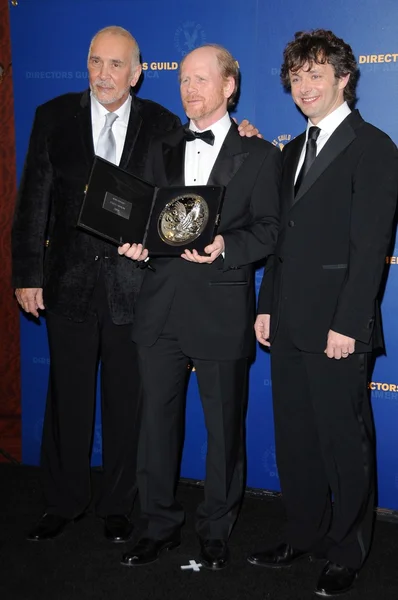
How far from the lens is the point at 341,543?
9.66 feet

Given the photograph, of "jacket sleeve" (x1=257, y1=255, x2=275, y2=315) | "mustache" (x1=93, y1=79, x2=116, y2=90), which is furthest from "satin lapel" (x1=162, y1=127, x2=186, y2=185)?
"jacket sleeve" (x1=257, y1=255, x2=275, y2=315)

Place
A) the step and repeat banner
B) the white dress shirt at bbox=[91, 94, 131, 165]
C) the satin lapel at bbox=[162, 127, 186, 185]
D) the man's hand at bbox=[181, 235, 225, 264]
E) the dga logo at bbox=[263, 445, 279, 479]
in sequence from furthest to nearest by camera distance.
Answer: the dga logo at bbox=[263, 445, 279, 479] < the step and repeat banner < the white dress shirt at bbox=[91, 94, 131, 165] < the satin lapel at bbox=[162, 127, 186, 185] < the man's hand at bbox=[181, 235, 225, 264]

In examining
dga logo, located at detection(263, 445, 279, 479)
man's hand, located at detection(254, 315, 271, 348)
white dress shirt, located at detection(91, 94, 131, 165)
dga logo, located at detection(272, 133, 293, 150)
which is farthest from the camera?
dga logo, located at detection(263, 445, 279, 479)

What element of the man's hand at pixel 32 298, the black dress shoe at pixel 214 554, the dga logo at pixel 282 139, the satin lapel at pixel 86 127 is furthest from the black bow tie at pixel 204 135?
the black dress shoe at pixel 214 554

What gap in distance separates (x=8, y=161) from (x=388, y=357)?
103 inches

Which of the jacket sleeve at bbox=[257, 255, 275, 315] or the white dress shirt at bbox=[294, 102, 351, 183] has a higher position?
the white dress shirt at bbox=[294, 102, 351, 183]

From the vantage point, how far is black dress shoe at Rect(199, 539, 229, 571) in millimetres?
3111

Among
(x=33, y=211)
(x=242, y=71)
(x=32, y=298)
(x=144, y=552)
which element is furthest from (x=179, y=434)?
(x=242, y=71)

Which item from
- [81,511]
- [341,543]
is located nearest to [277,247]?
[341,543]

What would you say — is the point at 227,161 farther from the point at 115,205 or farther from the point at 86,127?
the point at 86,127

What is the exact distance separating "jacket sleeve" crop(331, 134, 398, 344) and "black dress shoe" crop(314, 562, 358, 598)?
932 millimetres

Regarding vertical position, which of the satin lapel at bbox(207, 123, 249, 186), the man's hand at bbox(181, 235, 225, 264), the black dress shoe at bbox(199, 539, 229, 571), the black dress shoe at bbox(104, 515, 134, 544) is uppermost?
the satin lapel at bbox(207, 123, 249, 186)

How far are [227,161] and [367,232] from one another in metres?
0.64

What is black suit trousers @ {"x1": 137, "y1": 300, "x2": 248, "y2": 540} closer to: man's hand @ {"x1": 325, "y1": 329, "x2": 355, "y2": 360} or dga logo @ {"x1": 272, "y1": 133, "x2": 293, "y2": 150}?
man's hand @ {"x1": 325, "y1": 329, "x2": 355, "y2": 360}
